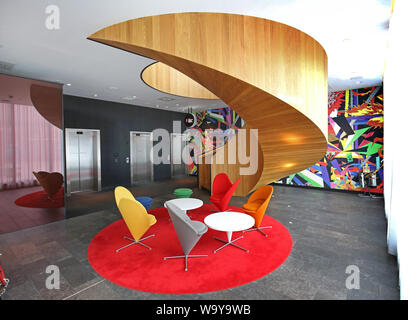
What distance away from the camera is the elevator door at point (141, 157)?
9891 mm

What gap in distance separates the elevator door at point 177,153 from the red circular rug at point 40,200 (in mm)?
6516

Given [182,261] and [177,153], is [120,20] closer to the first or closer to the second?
[182,261]

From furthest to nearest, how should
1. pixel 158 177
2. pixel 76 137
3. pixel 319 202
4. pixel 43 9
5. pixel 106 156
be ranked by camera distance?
pixel 158 177 → pixel 106 156 → pixel 76 137 → pixel 319 202 → pixel 43 9

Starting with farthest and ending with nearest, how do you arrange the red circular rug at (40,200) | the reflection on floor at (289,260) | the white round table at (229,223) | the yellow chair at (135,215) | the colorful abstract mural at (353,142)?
the colorful abstract mural at (353,142) → the red circular rug at (40,200) → the yellow chair at (135,215) → the white round table at (229,223) → the reflection on floor at (289,260)

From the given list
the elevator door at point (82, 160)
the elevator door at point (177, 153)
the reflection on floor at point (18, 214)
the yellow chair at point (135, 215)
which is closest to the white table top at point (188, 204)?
the yellow chair at point (135, 215)

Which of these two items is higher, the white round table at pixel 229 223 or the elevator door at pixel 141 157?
the elevator door at pixel 141 157

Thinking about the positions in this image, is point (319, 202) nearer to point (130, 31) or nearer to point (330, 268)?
point (330, 268)

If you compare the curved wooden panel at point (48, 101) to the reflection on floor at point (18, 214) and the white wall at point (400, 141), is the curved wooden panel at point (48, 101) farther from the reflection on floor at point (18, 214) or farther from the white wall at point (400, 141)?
the white wall at point (400, 141)

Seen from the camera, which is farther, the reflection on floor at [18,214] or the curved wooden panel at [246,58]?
the reflection on floor at [18,214]

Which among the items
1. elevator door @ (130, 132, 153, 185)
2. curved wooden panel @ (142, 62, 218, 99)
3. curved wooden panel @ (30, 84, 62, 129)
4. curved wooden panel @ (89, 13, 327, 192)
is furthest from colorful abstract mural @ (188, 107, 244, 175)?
curved wooden panel @ (89, 13, 327, 192)

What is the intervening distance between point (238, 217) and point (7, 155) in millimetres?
4855

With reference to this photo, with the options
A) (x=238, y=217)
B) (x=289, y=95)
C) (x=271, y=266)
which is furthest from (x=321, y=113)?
(x=271, y=266)

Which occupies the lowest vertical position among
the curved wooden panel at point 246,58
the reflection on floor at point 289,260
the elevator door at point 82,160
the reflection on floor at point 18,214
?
the reflection on floor at point 289,260

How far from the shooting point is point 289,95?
309cm
